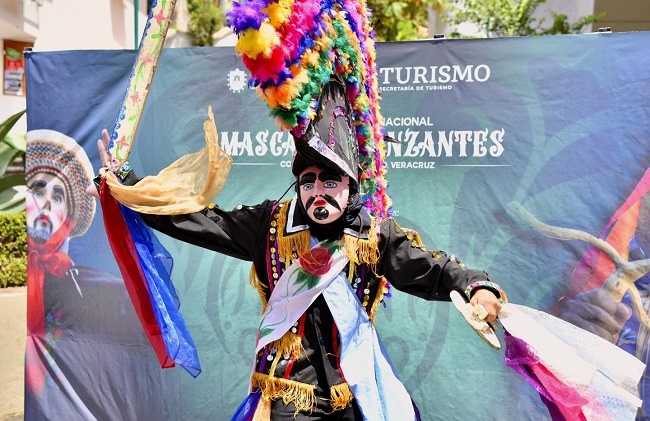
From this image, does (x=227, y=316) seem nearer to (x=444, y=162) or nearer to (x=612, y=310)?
(x=444, y=162)

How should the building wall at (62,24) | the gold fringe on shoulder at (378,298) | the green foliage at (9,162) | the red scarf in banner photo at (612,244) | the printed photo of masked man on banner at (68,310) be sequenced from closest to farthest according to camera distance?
the gold fringe on shoulder at (378,298), the red scarf in banner photo at (612,244), the printed photo of masked man on banner at (68,310), the green foliage at (9,162), the building wall at (62,24)

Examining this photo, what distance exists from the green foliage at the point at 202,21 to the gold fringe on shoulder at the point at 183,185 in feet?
51.6

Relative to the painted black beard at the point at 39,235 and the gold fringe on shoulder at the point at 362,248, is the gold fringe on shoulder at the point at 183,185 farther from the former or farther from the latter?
the painted black beard at the point at 39,235

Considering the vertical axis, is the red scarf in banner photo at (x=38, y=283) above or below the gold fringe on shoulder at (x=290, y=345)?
below

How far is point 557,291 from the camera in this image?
145 inches

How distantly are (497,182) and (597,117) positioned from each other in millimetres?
570

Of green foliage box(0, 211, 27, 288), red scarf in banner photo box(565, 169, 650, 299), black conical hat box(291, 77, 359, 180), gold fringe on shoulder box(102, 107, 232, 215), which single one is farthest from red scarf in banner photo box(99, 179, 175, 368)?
green foliage box(0, 211, 27, 288)

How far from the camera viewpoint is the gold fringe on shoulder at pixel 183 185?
2.72m

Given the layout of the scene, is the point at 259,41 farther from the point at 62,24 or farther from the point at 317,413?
the point at 62,24

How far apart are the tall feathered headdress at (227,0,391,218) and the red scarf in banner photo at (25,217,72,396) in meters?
2.15

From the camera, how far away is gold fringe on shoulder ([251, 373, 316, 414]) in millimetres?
2656

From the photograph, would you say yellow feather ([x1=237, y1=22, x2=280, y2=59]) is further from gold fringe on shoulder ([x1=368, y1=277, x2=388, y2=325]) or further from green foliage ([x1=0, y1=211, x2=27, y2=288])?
green foliage ([x1=0, y1=211, x2=27, y2=288])

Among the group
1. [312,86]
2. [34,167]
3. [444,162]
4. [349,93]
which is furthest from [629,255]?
[34,167]

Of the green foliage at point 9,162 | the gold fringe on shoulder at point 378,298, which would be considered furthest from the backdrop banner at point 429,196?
the green foliage at point 9,162
